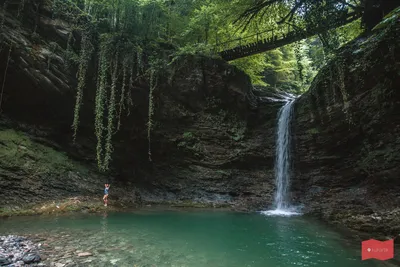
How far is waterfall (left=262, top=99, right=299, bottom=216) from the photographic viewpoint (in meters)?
11.4

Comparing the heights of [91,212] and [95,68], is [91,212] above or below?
below

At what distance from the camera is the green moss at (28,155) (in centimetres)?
867

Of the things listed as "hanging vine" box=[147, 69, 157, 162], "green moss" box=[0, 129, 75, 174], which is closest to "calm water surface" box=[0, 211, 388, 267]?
"green moss" box=[0, 129, 75, 174]

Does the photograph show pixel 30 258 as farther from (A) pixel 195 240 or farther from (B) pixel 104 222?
(B) pixel 104 222

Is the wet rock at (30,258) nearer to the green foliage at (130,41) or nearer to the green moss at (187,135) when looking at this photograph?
the green foliage at (130,41)

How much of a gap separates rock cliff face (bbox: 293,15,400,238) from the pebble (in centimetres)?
725

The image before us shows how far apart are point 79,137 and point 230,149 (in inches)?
259

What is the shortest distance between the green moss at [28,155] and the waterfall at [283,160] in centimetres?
845

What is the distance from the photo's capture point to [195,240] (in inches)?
233

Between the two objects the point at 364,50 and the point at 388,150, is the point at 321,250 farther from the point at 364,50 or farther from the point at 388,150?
the point at 364,50

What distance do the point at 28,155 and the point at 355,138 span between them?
37.4ft

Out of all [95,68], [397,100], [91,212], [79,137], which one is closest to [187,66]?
[95,68]

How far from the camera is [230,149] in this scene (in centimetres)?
1270

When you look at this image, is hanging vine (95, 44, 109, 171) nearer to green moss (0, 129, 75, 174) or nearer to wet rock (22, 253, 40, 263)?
green moss (0, 129, 75, 174)
